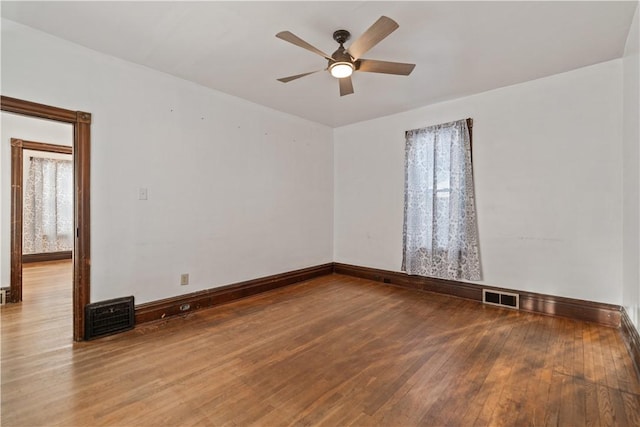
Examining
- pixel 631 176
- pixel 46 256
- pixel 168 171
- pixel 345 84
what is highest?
pixel 345 84

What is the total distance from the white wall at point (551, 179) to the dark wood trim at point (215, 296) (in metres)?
2.79

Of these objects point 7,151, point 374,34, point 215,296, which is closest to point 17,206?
point 7,151

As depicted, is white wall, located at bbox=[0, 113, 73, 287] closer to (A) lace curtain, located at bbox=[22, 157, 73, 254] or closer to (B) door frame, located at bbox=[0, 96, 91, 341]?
(B) door frame, located at bbox=[0, 96, 91, 341]

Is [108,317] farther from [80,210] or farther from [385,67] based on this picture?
[385,67]

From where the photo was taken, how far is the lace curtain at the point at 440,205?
3947 millimetres

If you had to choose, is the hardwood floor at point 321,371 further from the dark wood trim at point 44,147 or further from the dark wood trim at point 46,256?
the dark wood trim at point 46,256

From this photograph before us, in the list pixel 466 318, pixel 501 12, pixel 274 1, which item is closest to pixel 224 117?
pixel 274 1

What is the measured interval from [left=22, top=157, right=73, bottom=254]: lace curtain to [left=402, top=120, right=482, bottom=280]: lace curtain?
22.8ft

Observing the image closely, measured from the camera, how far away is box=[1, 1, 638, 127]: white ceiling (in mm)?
2234

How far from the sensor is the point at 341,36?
2523mm

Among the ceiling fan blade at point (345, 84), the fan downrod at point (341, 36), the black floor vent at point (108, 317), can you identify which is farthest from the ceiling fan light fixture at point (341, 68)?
the black floor vent at point (108, 317)

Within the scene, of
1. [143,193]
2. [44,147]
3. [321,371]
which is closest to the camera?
[321,371]

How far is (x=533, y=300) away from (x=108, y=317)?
463 cm

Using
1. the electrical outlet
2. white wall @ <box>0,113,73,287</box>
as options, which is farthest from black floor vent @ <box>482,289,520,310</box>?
white wall @ <box>0,113,73,287</box>
